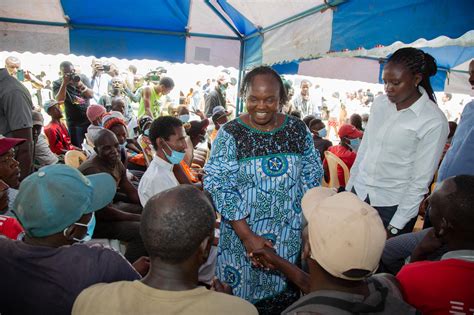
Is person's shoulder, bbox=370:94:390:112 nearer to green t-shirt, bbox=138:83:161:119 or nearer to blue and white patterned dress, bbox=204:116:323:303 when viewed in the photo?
blue and white patterned dress, bbox=204:116:323:303

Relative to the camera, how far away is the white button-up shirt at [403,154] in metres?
2.29

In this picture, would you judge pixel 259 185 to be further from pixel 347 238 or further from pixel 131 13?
pixel 131 13

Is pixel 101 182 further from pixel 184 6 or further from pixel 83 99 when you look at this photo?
pixel 83 99

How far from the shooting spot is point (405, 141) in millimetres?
2346

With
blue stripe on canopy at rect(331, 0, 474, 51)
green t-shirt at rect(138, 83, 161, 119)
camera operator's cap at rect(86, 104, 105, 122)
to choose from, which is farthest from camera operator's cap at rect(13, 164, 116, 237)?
green t-shirt at rect(138, 83, 161, 119)

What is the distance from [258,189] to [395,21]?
1.70 m

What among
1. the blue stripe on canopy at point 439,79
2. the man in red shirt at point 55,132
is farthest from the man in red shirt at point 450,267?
the blue stripe on canopy at point 439,79

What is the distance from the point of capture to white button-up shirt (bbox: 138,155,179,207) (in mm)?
2848

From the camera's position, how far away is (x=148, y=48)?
5.80m

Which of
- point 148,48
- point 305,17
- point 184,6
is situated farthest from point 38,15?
point 305,17

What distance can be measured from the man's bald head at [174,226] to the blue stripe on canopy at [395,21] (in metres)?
1.96

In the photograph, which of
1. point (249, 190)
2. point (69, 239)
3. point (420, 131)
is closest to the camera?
point (69, 239)

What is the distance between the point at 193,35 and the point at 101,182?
4574mm

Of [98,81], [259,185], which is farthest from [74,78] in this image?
[259,185]
